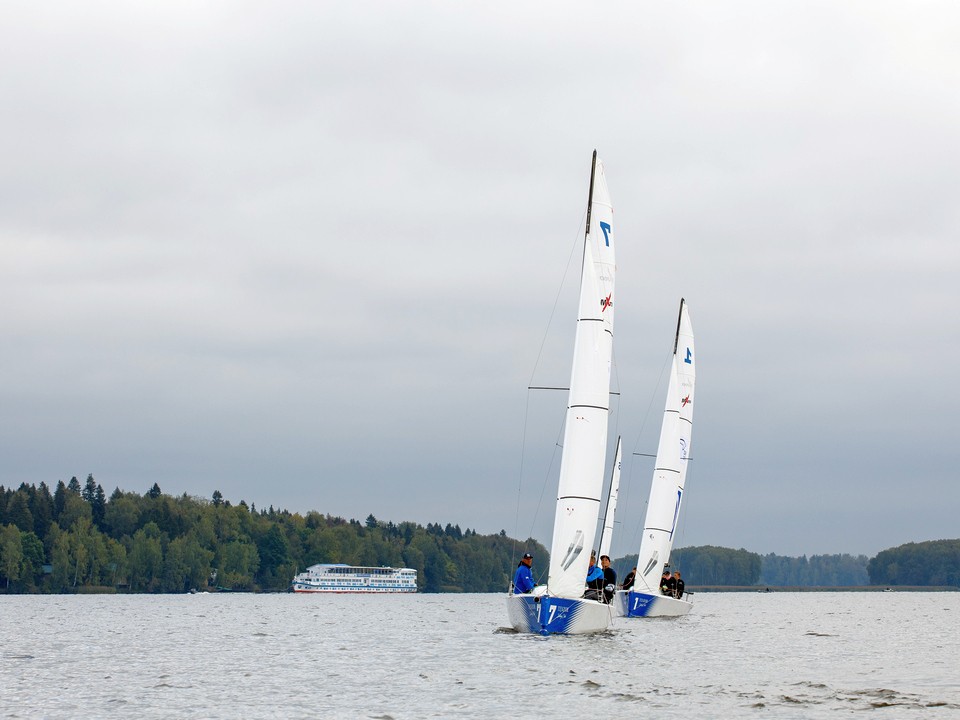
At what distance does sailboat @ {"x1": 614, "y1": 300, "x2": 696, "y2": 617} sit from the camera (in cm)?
6391

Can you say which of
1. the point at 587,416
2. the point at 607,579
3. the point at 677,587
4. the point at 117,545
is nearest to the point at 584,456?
the point at 587,416

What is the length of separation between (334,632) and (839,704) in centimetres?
3722

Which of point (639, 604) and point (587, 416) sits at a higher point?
point (587, 416)

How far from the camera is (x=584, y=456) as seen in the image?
43.1m

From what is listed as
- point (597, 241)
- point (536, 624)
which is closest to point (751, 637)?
point (536, 624)

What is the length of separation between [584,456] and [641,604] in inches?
885

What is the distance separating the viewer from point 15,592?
559 feet

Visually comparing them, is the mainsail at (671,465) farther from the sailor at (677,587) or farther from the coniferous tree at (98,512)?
the coniferous tree at (98,512)

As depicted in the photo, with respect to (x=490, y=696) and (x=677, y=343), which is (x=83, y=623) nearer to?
(x=677, y=343)

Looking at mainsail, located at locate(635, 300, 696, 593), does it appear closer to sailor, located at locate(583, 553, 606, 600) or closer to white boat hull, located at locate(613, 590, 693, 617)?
white boat hull, located at locate(613, 590, 693, 617)

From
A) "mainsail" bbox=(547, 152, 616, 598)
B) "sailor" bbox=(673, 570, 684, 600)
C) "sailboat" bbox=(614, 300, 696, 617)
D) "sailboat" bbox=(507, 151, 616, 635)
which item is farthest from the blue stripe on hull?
"mainsail" bbox=(547, 152, 616, 598)

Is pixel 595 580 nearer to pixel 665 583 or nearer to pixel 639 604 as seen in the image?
pixel 639 604

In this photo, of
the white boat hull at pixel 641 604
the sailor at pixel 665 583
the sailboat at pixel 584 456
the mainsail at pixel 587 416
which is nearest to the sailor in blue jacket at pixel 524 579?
the sailboat at pixel 584 456

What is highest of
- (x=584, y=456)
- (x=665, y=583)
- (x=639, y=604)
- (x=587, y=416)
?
(x=587, y=416)
